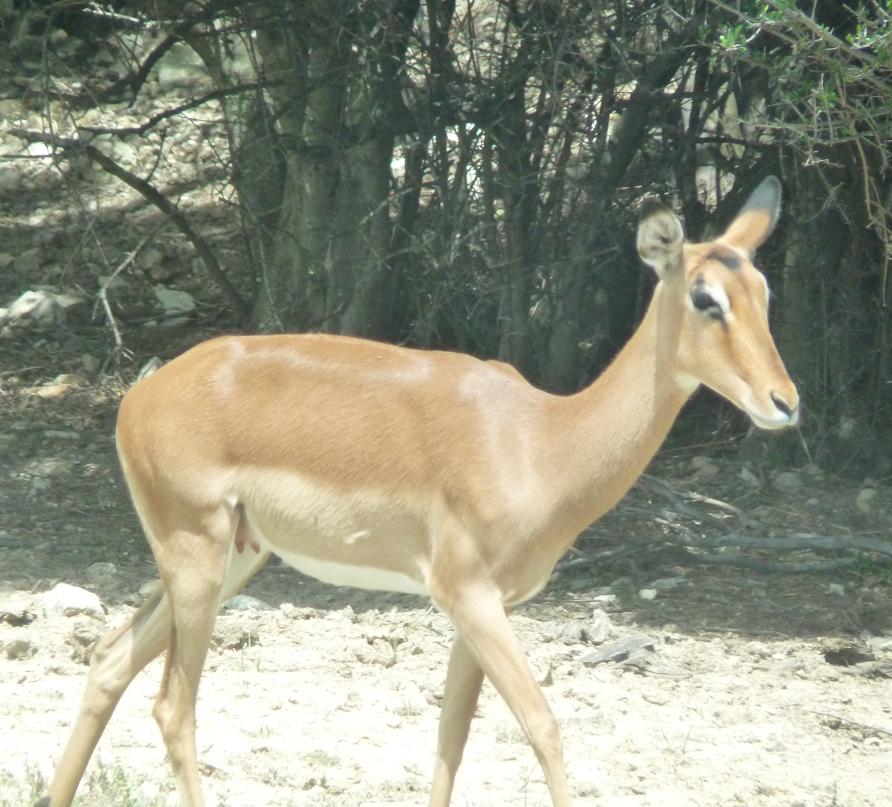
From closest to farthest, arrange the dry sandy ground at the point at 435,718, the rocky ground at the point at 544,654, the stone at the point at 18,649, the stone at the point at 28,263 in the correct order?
the dry sandy ground at the point at 435,718 → the rocky ground at the point at 544,654 → the stone at the point at 18,649 → the stone at the point at 28,263

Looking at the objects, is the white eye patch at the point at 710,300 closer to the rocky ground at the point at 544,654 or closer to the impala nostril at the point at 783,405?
the impala nostril at the point at 783,405

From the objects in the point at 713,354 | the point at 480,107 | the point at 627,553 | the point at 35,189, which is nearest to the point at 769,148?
the point at 480,107

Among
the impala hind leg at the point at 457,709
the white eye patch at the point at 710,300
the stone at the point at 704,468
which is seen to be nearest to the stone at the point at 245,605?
the impala hind leg at the point at 457,709

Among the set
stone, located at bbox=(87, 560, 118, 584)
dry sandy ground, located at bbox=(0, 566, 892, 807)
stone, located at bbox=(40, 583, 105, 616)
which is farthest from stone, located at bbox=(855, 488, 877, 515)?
stone, located at bbox=(40, 583, 105, 616)

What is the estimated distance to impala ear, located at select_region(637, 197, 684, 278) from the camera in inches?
178

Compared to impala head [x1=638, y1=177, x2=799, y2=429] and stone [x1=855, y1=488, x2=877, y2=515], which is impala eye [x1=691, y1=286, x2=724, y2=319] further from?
stone [x1=855, y1=488, x2=877, y2=515]

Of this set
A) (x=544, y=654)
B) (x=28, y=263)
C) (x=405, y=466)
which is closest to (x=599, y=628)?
(x=544, y=654)

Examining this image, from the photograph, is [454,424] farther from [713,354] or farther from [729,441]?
[729,441]

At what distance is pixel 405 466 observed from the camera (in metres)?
4.71

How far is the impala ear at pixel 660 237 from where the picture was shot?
4.52m

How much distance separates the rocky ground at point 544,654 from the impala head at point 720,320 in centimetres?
158

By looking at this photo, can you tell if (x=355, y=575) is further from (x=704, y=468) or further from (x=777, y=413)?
(x=704, y=468)

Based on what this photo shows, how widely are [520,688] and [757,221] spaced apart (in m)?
1.81

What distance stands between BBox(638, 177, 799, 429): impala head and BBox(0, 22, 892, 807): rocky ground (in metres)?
1.58
